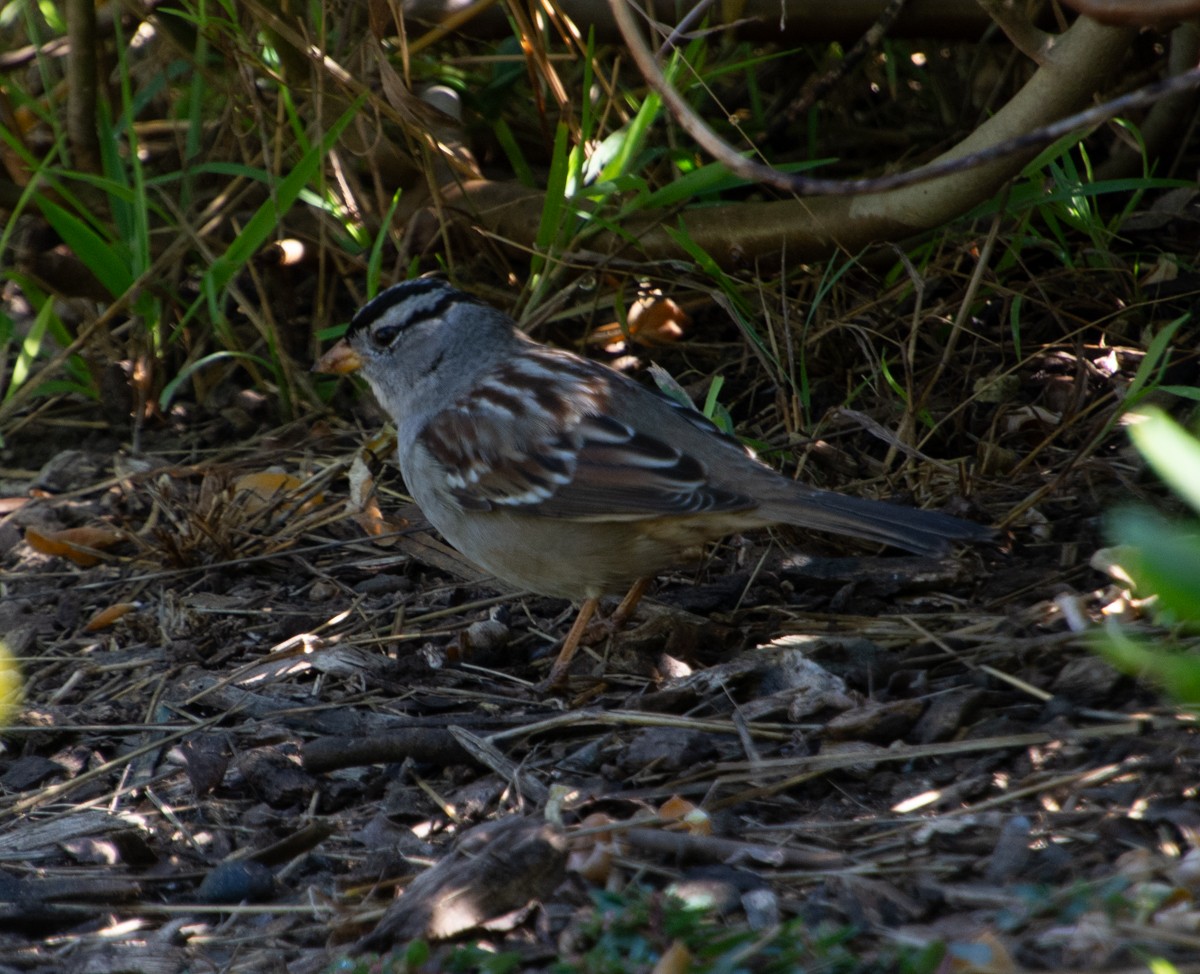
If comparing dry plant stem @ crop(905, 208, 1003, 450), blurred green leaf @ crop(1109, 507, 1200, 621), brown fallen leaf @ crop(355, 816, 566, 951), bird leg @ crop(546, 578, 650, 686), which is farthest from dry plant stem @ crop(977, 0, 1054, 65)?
blurred green leaf @ crop(1109, 507, 1200, 621)

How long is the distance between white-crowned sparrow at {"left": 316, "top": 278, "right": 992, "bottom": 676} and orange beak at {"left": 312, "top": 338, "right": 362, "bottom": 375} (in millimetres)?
361

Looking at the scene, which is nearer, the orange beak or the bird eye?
the bird eye

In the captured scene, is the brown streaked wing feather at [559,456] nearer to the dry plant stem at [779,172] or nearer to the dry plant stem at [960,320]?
the dry plant stem at [960,320]

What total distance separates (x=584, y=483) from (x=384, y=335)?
108cm

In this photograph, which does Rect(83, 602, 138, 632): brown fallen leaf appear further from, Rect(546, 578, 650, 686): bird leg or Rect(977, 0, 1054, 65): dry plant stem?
Rect(977, 0, 1054, 65): dry plant stem

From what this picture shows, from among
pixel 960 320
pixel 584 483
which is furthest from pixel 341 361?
pixel 960 320

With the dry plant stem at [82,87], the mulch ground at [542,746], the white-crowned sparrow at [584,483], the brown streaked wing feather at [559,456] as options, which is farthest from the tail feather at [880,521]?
the dry plant stem at [82,87]

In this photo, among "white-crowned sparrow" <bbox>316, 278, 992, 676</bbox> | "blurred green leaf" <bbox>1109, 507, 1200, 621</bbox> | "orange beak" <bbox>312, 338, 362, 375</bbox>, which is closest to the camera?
"blurred green leaf" <bbox>1109, 507, 1200, 621</bbox>

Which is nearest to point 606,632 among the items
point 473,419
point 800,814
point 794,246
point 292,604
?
point 473,419

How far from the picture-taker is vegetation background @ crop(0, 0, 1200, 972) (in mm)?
2246

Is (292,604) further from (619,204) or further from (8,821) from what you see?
(619,204)

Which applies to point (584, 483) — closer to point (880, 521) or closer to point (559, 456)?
point (559, 456)

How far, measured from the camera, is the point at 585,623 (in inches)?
140

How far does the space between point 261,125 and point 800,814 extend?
3.25 meters
